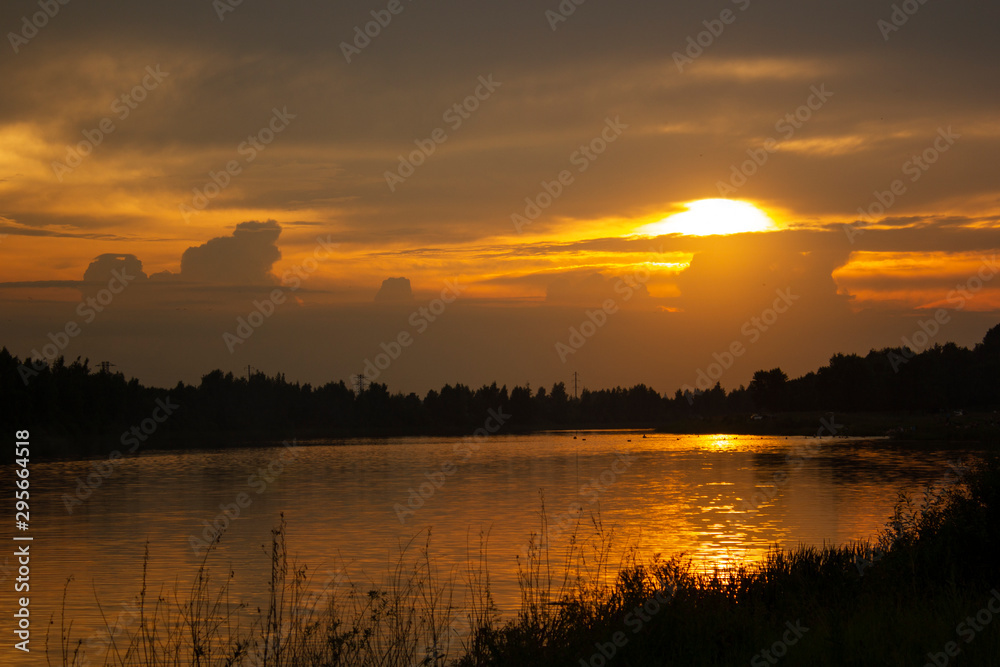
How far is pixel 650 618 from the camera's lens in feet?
47.8

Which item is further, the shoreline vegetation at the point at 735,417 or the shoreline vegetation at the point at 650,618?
the shoreline vegetation at the point at 735,417

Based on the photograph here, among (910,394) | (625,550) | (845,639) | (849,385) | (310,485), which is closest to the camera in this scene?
(845,639)

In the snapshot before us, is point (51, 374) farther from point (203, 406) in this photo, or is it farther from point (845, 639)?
point (845, 639)

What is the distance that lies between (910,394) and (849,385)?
48.7 feet

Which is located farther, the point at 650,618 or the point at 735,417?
the point at 735,417

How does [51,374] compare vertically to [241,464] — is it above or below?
above

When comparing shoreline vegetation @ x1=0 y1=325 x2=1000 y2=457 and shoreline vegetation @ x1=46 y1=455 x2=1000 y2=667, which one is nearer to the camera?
shoreline vegetation @ x1=46 y1=455 x2=1000 y2=667

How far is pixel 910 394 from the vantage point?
17588 centimetres

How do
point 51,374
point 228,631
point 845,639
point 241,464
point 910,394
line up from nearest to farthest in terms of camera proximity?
point 845,639 → point 228,631 → point 241,464 → point 51,374 → point 910,394

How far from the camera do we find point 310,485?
5741 centimetres

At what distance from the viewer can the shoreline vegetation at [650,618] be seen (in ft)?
43.8

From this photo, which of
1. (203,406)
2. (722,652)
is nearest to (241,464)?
(722,652)

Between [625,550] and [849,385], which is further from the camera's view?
[849,385]

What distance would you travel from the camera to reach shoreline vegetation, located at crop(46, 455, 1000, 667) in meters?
13.4
